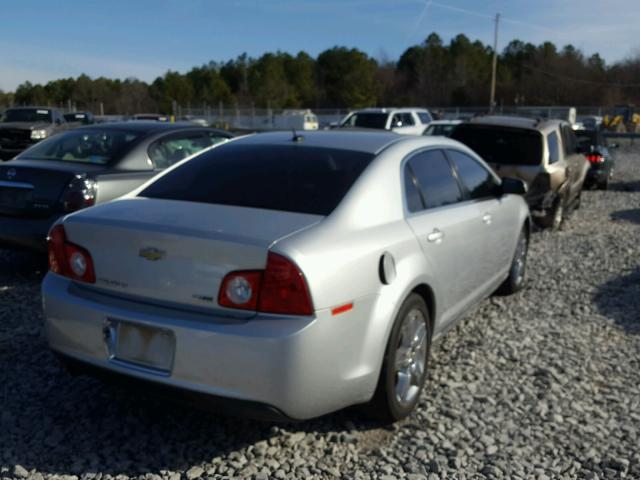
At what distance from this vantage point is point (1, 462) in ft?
10.0

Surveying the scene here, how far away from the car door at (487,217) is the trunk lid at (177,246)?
1854 mm

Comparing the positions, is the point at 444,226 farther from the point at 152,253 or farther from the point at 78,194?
the point at 78,194

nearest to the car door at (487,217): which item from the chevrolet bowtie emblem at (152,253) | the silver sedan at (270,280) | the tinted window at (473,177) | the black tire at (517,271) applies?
the tinted window at (473,177)

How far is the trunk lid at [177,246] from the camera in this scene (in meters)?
2.82

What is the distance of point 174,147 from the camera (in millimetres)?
6895

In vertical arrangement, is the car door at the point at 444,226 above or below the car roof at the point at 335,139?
below

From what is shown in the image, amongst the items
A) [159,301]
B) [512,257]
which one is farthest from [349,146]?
[512,257]

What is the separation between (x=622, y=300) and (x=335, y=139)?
3.53 metres

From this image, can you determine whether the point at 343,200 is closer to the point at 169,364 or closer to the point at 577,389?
the point at 169,364

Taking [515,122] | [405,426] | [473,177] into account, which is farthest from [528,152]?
[405,426]

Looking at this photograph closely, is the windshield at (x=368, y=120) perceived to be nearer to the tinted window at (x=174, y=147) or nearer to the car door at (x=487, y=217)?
the tinted window at (x=174, y=147)

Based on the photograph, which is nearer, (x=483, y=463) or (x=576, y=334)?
(x=483, y=463)

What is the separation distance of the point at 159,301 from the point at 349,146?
1.58m

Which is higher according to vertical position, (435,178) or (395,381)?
(435,178)
